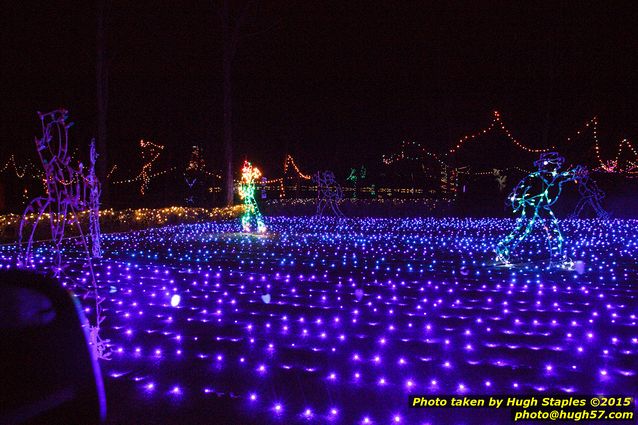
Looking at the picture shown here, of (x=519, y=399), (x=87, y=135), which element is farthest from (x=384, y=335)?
(x=87, y=135)

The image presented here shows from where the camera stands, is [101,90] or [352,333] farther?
[101,90]

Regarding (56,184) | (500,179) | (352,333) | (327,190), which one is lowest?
(352,333)

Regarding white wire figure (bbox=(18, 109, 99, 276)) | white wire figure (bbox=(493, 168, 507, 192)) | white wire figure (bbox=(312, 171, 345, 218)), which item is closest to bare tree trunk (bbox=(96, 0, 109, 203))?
white wire figure (bbox=(312, 171, 345, 218))

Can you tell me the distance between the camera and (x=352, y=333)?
5027 mm

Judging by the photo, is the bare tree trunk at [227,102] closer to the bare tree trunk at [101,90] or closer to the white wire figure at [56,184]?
the bare tree trunk at [101,90]

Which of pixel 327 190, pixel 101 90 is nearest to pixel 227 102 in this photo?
pixel 101 90

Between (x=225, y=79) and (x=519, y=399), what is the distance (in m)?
21.3

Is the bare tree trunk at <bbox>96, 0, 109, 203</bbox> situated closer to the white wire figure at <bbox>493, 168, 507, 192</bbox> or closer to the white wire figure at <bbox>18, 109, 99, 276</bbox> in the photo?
the white wire figure at <bbox>18, 109, 99, 276</bbox>

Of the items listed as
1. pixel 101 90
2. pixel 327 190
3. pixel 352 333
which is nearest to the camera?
pixel 352 333

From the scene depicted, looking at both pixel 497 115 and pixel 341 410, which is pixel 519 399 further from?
pixel 497 115

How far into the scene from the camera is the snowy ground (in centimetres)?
345

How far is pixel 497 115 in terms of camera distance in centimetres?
2369

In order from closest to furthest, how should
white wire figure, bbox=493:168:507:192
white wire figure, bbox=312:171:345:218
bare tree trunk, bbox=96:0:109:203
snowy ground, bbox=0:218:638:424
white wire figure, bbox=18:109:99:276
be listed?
snowy ground, bbox=0:218:638:424, white wire figure, bbox=18:109:99:276, bare tree trunk, bbox=96:0:109:203, white wire figure, bbox=312:171:345:218, white wire figure, bbox=493:168:507:192

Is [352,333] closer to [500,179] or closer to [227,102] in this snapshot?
[227,102]
